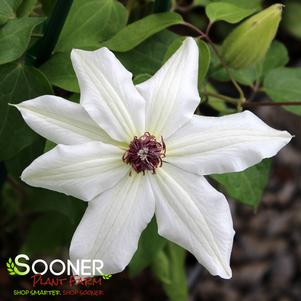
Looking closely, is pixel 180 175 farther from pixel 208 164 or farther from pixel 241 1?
pixel 241 1

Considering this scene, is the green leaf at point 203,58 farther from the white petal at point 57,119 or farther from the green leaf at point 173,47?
the white petal at point 57,119

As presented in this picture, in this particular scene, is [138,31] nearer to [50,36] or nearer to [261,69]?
[50,36]

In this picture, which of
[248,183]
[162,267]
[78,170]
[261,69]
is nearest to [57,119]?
[78,170]

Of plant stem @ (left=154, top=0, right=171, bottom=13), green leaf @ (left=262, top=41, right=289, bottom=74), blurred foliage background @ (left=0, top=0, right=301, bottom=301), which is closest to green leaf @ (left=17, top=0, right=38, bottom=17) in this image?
blurred foliage background @ (left=0, top=0, right=301, bottom=301)

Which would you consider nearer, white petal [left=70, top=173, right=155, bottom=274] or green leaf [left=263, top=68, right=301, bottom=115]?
white petal [left=70, top=173, right=155, bottom=274]

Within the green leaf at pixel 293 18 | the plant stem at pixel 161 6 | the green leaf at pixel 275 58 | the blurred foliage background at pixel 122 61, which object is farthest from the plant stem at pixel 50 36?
the green leaf at pixel 293 18

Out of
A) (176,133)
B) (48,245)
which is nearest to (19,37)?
(176,133)

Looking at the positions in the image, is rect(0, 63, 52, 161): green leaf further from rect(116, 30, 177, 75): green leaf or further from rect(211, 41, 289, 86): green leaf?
rect(211, 41, 289, 86): green leaf
